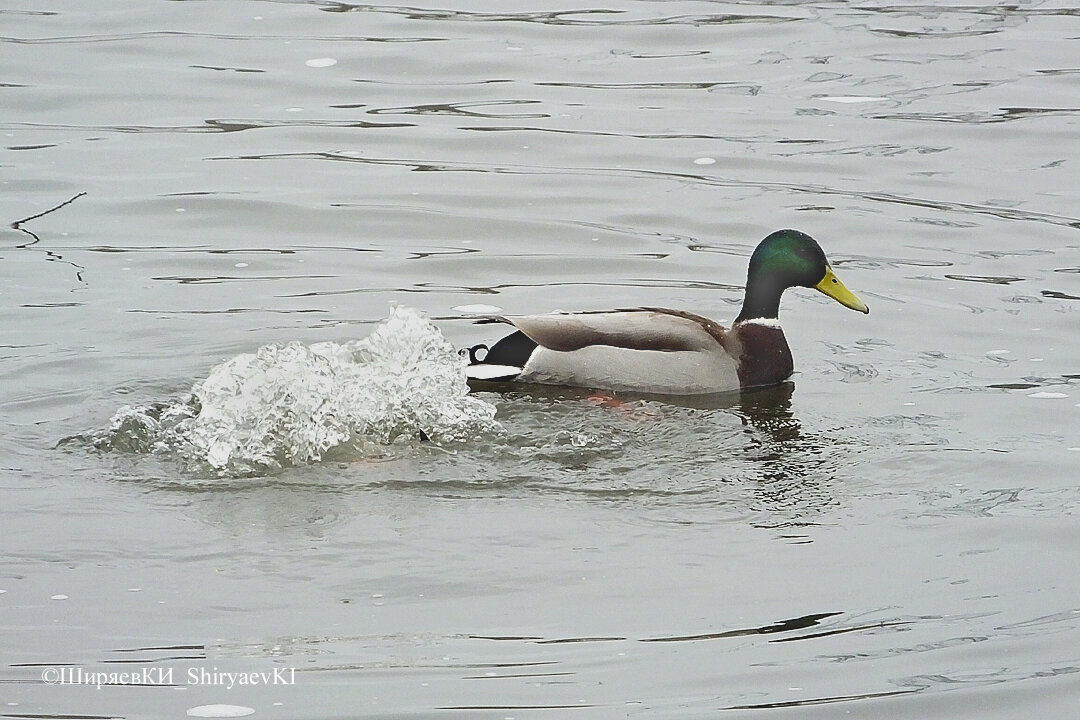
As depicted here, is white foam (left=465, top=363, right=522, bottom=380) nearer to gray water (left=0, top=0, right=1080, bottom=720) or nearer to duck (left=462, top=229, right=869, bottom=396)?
duck (left=462, top=229, right=869, bottom=396)

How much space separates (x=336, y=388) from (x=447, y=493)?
891 millimetres

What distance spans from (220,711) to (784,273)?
183 inches

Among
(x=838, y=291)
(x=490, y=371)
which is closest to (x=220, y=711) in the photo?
(x=490, y=371)

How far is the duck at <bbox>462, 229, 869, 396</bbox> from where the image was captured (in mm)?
7973

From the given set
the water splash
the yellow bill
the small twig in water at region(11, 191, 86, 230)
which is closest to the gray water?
the water splash

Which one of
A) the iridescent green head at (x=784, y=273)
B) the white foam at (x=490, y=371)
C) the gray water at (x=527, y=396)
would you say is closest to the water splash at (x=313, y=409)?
the gray water at (x=527, y=396)

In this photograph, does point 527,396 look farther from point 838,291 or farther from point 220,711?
point 220,711

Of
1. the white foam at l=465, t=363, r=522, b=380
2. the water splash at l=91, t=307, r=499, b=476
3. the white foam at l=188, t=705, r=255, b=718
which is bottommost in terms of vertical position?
the white foam at l=188, t=705, r=255, b=718

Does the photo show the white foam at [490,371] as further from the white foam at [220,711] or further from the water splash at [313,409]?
the white foam at [220,711]

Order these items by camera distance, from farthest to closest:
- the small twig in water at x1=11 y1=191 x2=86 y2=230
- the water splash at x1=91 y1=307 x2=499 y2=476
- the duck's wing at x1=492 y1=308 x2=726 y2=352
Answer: the small twig in water at x1=11 y1=191 x2=86 y2=230, the duck's wing at x1=492 y1=308 x2=726 y2=352, the water splash at x1=91 y1=307 x2=499 y2=476

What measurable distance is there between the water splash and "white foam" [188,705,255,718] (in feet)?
6.50

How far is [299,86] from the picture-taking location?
47.7 ft

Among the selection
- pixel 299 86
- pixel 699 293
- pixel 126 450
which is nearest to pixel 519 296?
pixel 699 293

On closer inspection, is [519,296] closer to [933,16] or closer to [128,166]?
[128,166]
